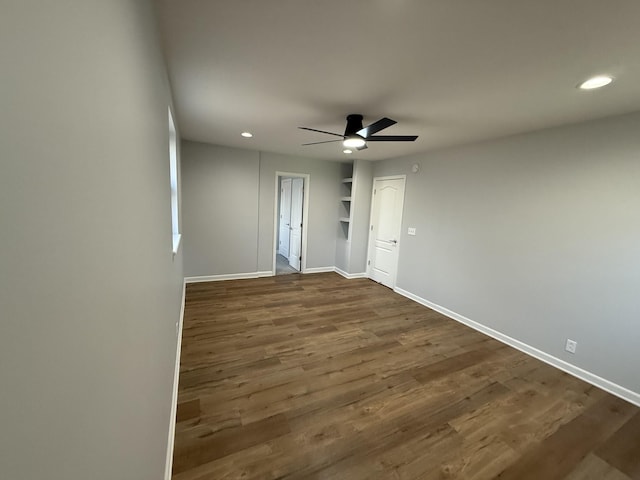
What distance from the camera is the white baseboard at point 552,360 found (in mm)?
2338

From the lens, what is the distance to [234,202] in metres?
4.76

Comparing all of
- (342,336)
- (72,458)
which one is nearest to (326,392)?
(342,336)

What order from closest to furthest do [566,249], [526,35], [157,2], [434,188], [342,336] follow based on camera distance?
[157,2]
[526,35]
[566,249]
[342,336]
[434,188]

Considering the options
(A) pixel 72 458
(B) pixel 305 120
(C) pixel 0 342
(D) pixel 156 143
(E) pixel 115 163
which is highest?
(B) pixel 305 120

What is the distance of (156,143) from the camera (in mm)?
1291

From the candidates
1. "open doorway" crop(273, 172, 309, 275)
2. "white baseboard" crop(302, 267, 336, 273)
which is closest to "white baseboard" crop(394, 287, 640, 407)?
"white baseboard" crop(302, 267, 336, 273)

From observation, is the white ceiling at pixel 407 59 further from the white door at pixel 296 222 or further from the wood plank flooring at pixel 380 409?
the white door at pixel 296 222

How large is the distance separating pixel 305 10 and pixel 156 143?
1.01 m

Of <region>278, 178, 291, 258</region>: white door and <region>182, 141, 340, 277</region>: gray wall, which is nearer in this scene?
<region>182, 141, 340, 277</region>: gray wall

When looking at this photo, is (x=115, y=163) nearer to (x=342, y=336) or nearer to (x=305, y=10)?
(x=305, y=10)

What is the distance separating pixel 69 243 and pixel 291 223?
19.5ft

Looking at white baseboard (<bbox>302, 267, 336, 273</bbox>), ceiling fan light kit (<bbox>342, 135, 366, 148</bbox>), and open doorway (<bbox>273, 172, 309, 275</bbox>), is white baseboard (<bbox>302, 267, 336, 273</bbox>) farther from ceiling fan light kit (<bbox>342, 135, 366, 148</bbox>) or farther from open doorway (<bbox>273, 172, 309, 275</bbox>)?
ceiling fan light kit (<bbox>342, 135, 366, 148</bbox>)

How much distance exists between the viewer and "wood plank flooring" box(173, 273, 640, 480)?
162cm

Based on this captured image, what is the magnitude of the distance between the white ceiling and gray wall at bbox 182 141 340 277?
1.78 m
